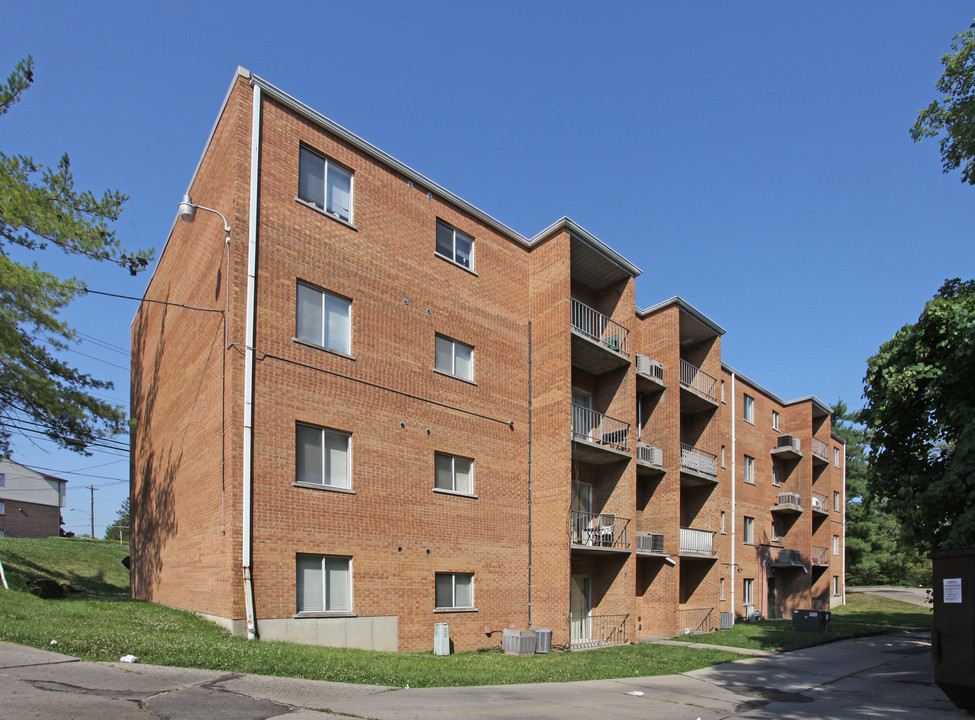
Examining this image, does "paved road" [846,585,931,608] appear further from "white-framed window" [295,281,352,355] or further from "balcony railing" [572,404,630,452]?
"white-framed window" [295,281,352,355]

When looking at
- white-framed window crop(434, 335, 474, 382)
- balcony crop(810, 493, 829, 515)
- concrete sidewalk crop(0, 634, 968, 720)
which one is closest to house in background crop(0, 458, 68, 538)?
white-framed window crop(434, 335, 474, 382)

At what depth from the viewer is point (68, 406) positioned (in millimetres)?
17906

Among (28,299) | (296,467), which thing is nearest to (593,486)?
(296,467)

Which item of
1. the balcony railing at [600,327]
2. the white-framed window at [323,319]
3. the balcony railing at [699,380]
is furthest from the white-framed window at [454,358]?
the balcony railing at [699,380]

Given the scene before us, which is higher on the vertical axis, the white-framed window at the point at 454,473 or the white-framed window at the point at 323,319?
the white-framed window at the point at 323,319

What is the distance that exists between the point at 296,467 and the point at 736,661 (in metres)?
11.8

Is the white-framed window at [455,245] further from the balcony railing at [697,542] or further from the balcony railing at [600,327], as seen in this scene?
the balcony railing at [697,542]

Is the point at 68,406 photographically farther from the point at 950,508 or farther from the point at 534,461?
the point at 950,508

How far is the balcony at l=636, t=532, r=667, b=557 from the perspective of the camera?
21.6 metres

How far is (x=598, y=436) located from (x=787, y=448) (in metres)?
17.9

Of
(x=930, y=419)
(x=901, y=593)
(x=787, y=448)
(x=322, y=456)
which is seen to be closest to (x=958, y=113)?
(x=930, y=419)

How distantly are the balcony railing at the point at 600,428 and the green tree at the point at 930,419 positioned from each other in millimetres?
6782

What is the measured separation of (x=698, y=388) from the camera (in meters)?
26.9

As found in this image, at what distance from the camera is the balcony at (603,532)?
776 inches
